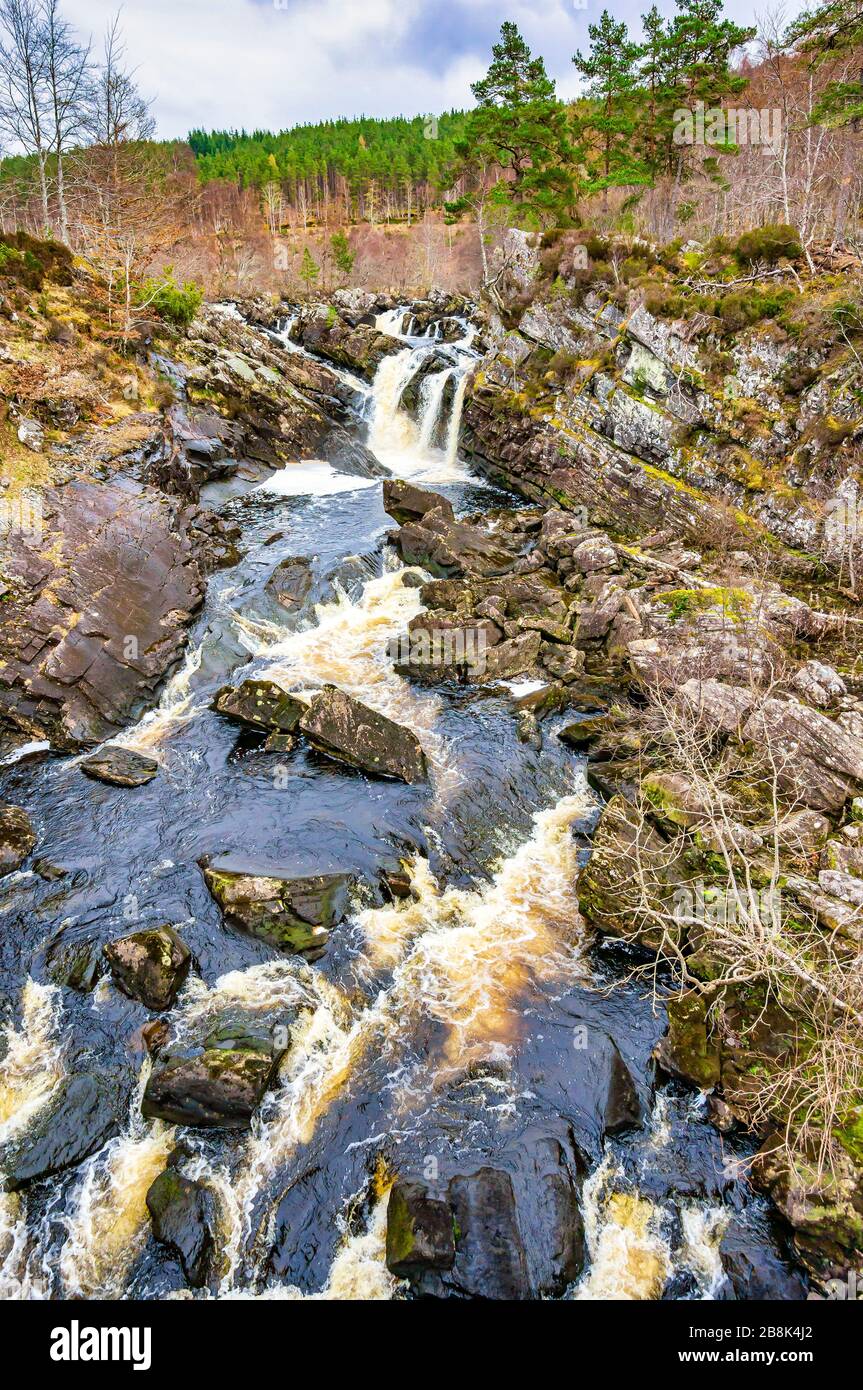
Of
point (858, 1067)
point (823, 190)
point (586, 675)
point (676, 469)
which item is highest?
point (823, 190)

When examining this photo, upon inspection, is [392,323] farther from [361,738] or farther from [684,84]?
[361,738]

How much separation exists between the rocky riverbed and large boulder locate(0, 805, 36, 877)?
8cm

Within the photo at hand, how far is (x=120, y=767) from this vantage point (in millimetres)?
14609

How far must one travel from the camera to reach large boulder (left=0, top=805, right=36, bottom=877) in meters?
12.3

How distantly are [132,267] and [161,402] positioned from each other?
6429 mm

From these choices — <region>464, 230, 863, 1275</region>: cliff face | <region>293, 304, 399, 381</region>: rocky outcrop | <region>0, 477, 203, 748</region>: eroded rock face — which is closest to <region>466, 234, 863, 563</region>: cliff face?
<region>464, 230, 863, 1275</region>: cliff face

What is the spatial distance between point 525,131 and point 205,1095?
42951 mm

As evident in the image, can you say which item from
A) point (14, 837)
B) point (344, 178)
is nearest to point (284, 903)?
point (14, 837)

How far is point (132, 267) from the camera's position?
2747 centimetres

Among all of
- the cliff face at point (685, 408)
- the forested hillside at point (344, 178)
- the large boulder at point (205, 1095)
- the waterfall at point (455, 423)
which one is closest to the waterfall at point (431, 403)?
the waterfall at point (455, 423)

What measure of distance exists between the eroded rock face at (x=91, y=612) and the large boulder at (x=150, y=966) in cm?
646

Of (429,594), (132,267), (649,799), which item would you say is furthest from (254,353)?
(649,799)

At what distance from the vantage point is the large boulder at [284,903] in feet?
36.7
